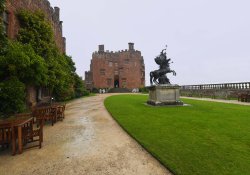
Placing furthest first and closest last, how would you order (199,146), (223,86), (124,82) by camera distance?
(124,82), (223,86), (199,146)

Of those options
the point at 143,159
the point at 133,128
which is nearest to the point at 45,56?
the point at 133,128

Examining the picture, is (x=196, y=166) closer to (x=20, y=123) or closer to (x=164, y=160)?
(x=164, y=160)

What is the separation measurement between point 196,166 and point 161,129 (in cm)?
295

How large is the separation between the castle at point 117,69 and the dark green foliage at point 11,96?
4767cm

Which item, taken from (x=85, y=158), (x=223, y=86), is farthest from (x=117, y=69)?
(x=85, y=158)

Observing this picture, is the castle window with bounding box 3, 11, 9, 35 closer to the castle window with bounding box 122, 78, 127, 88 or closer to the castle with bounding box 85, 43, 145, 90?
the castle with bounding box 85, 43, 145, 90

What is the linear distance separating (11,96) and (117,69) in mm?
51499

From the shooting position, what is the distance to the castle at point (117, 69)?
57.8m

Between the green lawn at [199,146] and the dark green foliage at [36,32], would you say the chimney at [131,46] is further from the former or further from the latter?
the green lawn at [199,146]

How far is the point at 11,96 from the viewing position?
920 centimetres

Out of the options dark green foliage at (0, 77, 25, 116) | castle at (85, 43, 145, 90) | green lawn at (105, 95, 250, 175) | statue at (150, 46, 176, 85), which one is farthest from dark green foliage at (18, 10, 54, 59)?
castle at (85, 43, 145, 90)

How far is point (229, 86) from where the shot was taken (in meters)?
23.3

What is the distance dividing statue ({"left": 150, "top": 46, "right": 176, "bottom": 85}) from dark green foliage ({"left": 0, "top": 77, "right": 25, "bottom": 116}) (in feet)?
31.2

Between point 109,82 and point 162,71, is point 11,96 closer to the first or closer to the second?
point 162,71
